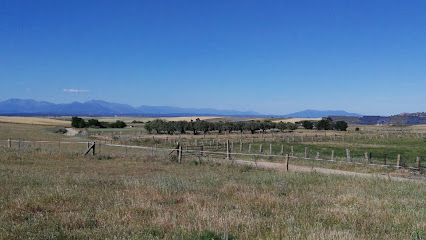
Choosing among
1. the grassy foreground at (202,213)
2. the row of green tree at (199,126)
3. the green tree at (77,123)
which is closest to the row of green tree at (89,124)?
the green tree at (77,123)

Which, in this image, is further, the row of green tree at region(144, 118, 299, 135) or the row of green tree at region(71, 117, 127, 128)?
the row of green tree at region(71, 117, 127, 128)

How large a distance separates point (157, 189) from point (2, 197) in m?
3.83

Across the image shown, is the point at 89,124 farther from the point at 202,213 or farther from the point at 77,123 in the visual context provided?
the point at 202,213

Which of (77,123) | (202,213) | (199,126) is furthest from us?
(77,123)

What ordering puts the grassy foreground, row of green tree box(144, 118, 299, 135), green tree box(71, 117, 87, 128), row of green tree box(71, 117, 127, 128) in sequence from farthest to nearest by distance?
row of green tree box(71, 117, 127, 128) → green tree box(71, 117, 87, 128) → row of green tree box(144, 118, 299, 135) → the grassy foreground

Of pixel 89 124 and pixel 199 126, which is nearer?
pixel 199 126

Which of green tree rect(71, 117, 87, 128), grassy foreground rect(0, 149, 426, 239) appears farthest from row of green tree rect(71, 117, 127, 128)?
grassy foreground rect(0, 149, 426, 239)

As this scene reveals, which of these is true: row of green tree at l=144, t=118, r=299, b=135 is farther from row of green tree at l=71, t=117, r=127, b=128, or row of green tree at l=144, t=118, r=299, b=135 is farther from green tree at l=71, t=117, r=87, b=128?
row of green tree at l=71, t=117, r=127, b=128

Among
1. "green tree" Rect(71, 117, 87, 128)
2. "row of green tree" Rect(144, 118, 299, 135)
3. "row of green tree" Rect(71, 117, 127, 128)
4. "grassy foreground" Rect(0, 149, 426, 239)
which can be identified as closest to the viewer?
"grassy foreground" Rect(0, 149, 426, 239)

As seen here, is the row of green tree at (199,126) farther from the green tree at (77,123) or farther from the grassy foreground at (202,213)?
the grassy foreground at (202,213)

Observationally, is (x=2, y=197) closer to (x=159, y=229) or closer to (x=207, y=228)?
(x=159, y=229)

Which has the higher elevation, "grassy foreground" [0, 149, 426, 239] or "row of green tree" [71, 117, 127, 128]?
"grassy foreground" [0, 149, 426, 239]

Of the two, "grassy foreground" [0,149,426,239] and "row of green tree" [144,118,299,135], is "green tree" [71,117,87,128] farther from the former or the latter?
"grassy foreground" [0,149,426,239]

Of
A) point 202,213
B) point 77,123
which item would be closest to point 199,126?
point 77,123
